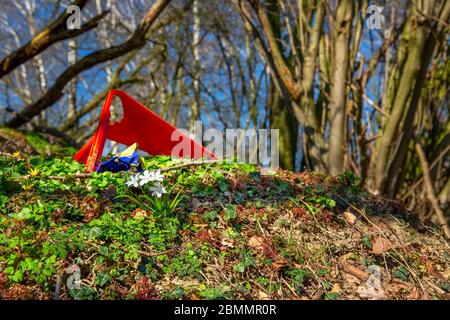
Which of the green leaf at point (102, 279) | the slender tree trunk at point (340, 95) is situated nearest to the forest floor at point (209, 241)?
the green leaf at point (102, 279)

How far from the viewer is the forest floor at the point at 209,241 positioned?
7.55 ft

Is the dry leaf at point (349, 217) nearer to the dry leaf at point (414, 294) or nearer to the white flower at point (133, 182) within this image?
the dry leaf at point (414, 294)

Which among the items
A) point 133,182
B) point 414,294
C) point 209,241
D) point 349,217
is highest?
point 133,182

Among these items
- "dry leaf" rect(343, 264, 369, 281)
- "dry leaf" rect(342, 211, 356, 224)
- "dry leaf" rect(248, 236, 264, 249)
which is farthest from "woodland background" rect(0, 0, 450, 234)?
"dry leaf" rect(248, 236, 264, 249)

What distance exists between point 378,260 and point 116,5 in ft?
43.6

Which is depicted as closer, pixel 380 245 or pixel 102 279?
pixel 102 279

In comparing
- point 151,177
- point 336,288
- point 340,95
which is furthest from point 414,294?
point 340,95

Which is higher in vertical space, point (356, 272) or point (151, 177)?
point (151, 177)

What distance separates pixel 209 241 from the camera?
8.67ft

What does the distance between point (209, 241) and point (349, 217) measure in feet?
3.67

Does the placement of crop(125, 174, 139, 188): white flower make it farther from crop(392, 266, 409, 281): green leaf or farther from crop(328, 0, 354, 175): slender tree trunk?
crop(328, 0, 354, 175): slender tree trunk

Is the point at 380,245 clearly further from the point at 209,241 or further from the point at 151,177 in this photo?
the point at 151,177

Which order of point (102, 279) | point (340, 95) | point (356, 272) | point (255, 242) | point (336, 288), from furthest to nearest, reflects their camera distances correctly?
point (340, 95)
point (255, 242)
point (356, 272)
point (336, 288)
point (102, 279)
